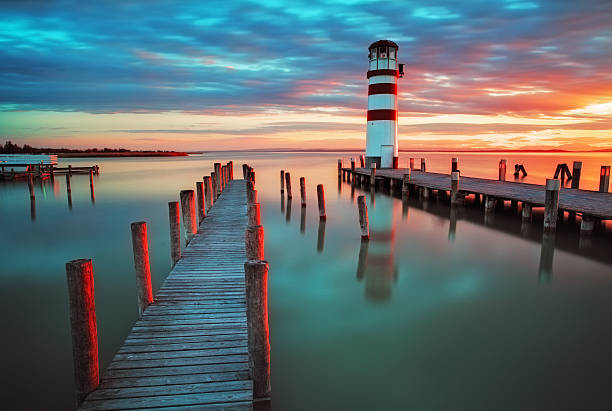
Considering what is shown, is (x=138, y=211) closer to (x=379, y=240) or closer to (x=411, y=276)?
(x=379, y=240)

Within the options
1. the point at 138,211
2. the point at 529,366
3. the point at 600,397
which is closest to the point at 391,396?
the point at 529,366

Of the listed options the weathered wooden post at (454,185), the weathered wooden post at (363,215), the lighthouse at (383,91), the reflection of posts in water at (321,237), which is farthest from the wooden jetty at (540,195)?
the reflection of posts in water at (321,237)

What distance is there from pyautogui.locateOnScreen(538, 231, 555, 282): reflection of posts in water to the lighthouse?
1259cm

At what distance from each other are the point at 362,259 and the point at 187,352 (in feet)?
19.8

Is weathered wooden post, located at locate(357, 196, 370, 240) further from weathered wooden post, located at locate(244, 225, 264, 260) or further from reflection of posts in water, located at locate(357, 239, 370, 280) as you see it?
weathered wooden post, located at locate(244, 225, 264, 260)

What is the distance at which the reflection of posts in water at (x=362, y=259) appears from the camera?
8.24 m

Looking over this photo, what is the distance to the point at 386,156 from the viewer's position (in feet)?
76.6

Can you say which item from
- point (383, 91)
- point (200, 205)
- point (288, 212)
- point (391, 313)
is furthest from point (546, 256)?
point (383, 91)

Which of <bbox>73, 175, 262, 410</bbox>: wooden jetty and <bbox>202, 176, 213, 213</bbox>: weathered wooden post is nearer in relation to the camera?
<bbox>73, 175, 262, 410</bbox>: wooden jetty

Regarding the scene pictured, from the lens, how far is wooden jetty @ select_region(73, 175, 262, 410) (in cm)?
314

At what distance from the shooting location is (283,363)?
475 centimetres

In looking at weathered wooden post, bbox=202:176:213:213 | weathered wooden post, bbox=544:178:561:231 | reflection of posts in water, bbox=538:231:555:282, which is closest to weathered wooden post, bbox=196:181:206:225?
weathered wooden post, bbox=202:176:213:213

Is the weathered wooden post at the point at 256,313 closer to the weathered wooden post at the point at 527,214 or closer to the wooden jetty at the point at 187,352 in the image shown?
the wooden jetty at the point at 187,352

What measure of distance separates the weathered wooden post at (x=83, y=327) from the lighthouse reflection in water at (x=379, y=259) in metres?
4.73
